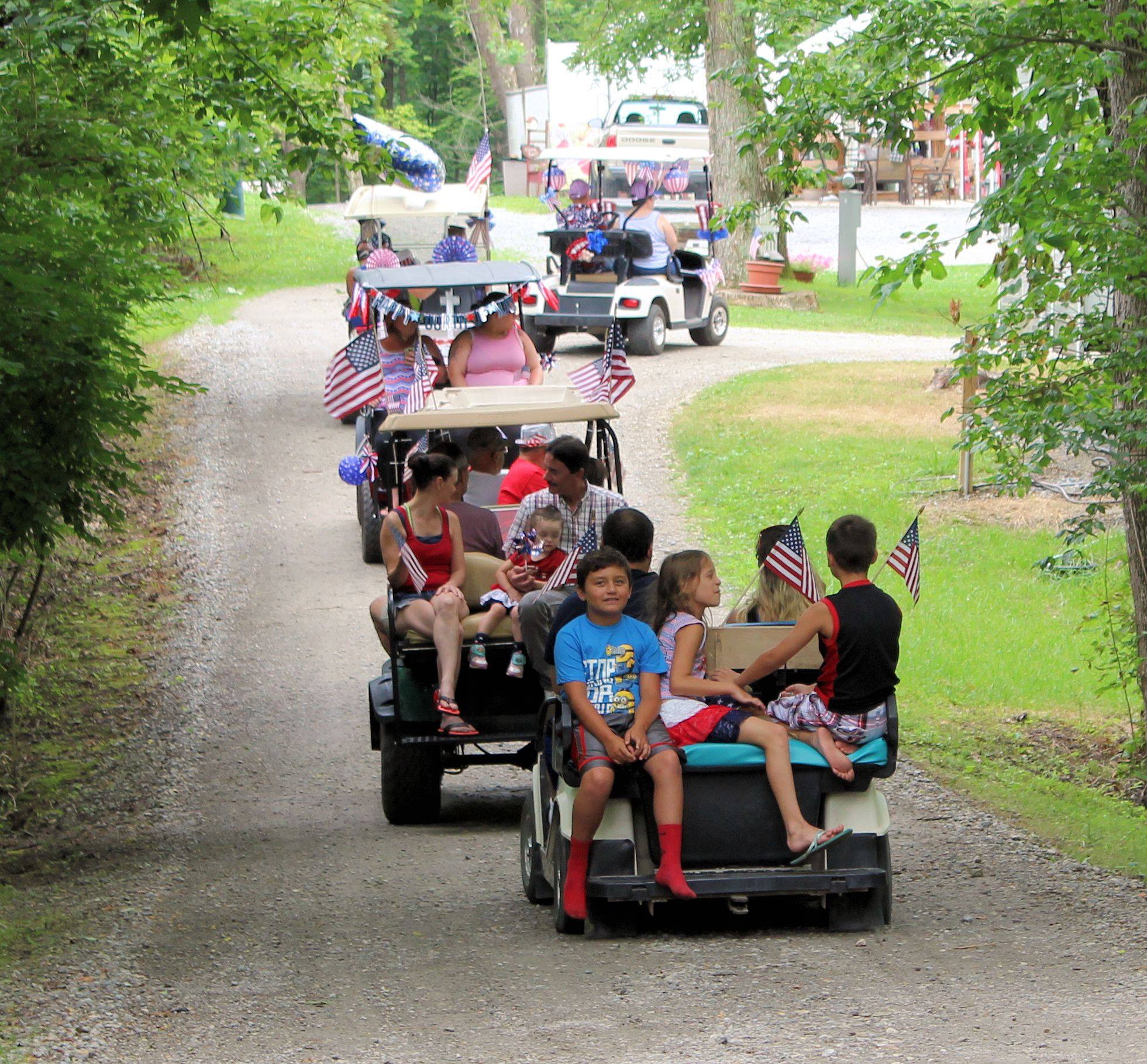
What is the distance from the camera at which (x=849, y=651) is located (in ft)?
17.3

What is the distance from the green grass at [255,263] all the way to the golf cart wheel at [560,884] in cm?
1873

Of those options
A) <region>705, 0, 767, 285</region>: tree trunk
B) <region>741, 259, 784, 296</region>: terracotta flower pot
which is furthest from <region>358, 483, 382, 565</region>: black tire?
<region>741, 259, 784, 296</region>: terracotta flower pot

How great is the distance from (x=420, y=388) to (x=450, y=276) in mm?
3979

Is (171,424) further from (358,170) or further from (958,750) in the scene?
(958,750)

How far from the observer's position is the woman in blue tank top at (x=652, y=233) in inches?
842

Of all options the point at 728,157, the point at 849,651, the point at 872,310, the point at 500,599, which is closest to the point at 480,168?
the point at 872,310

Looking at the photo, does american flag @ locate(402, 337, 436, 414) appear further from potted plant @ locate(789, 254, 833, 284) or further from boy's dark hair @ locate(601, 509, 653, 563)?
potted plant @ locate(789, 254, 833, 284)

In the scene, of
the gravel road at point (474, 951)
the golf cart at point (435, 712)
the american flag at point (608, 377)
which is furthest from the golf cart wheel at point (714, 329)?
the golf cart at point (435, 712)

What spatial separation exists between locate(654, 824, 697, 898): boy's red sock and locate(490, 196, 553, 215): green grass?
3410 cm

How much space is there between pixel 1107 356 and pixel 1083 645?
12.3 feet

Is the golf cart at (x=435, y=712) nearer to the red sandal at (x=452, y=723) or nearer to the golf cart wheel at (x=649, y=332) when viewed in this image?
the red sandal at (x=452, y=723)

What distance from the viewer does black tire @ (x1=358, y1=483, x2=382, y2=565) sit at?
A: 12453 mm

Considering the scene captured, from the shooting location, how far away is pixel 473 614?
7.01m

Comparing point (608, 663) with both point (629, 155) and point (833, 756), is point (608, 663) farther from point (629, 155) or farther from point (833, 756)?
point (629, 155)
